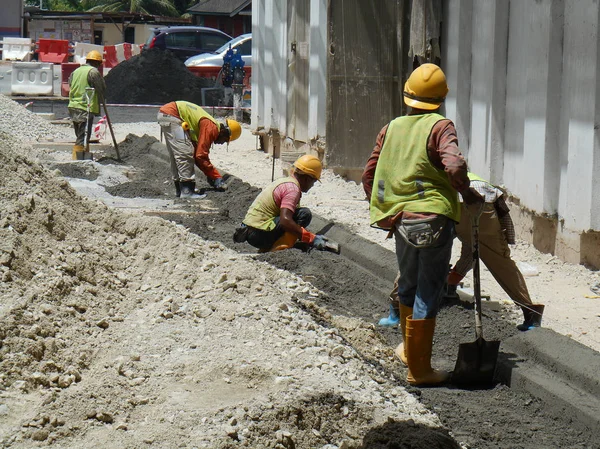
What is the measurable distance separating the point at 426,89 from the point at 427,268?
3.36 ft

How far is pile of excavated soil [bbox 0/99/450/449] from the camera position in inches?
182

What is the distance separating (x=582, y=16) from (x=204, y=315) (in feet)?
13.7

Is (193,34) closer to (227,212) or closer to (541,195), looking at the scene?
(227,212)

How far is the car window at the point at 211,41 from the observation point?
1341 inches

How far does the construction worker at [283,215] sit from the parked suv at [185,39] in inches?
999

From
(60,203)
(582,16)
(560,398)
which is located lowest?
(560,398)

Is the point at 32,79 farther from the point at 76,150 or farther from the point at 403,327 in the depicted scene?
the point at 403,327

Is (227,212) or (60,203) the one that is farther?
(227,212)

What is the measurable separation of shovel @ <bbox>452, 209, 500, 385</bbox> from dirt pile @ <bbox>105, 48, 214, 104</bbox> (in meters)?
23.9

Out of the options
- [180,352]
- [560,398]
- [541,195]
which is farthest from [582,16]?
[180,352]

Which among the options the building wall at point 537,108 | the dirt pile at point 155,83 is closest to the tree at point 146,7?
the dirt pile at point 155,83

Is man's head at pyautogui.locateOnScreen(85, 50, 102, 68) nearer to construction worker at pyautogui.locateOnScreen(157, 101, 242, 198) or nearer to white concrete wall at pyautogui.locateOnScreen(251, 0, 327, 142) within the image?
white concrete wall at pyautogui.locateOnScreen(251, 0, 327, 142)

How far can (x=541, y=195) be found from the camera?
29.6 ft

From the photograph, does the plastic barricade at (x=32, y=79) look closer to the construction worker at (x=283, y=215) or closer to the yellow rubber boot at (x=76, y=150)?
the yellow rubber boot at (x=76, y=150)
